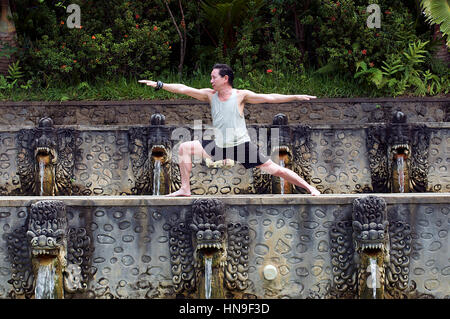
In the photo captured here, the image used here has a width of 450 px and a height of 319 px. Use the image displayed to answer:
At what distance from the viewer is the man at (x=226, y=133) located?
6.36m

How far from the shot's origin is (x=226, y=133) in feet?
21.0

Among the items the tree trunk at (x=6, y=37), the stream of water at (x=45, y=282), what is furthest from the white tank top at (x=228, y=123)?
the tree trunk at (x=6, y=37)

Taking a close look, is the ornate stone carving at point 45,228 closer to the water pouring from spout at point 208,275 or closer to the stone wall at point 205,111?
the water pouring from spout at point 208,275

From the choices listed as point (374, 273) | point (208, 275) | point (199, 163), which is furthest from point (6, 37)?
point (374, 273)

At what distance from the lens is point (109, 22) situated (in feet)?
44.4

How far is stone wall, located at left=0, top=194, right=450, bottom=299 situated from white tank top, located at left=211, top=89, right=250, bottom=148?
659mm

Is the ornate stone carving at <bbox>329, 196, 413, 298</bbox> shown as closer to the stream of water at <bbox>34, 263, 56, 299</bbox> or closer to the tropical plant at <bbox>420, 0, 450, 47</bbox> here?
the stream of water at <bbox>34, 263, 56, 299</bbox>

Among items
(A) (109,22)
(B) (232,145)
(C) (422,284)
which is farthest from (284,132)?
(A) (109,22)

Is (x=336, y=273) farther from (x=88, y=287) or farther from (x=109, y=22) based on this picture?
(x=109, y=22)

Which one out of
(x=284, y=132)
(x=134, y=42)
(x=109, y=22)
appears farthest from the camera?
(x=109, y=22)

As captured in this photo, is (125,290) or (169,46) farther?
(169,46)

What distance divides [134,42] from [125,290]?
7397 millimetres

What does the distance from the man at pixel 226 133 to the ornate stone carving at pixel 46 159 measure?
11.1ft

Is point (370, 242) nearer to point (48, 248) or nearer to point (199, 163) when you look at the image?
point (48, 248)
